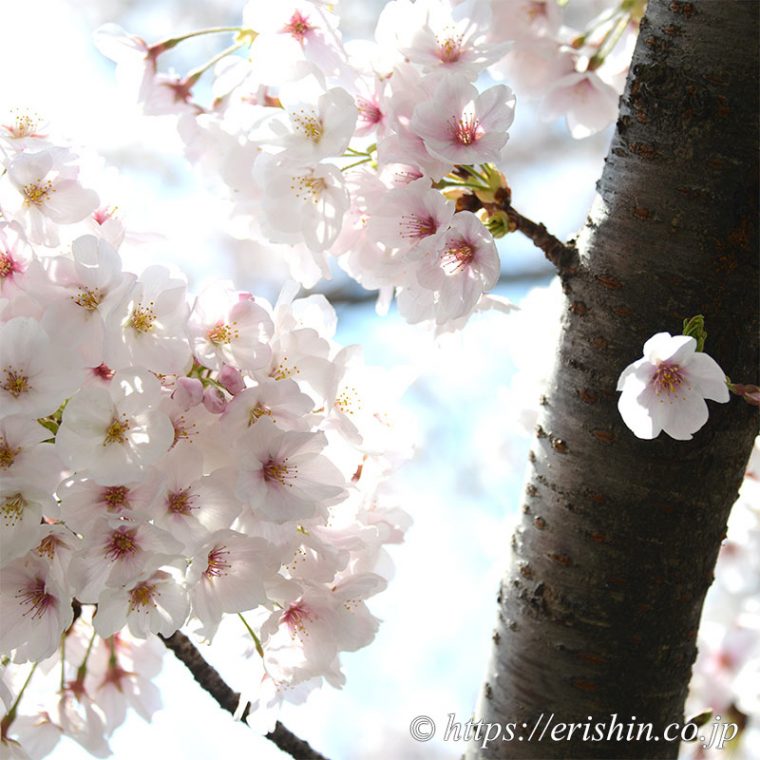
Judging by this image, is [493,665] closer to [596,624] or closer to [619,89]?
[596,624]

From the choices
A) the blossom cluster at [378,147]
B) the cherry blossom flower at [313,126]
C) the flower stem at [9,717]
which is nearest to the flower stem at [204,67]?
the blossom cluster at [378,147]

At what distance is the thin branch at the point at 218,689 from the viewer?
1.00m

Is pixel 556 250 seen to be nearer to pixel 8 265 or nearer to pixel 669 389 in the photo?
pixel 669 389

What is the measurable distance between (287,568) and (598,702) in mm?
324

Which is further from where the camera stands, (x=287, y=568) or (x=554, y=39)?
(x=554, y=39)

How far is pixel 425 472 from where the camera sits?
170 inches

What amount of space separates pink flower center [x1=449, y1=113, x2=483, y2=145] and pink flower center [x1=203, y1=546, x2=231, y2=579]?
14.7 inches

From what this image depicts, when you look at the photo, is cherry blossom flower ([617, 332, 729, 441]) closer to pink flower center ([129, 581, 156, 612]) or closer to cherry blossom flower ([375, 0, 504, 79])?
cherry blossom flower ([375, 0, 504, 79])

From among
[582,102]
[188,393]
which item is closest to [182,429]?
[188,393]

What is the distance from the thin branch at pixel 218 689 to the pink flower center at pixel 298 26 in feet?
1.85

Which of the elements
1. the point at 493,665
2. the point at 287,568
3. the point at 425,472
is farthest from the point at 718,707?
the point at 425,472

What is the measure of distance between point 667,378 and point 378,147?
1.00ft

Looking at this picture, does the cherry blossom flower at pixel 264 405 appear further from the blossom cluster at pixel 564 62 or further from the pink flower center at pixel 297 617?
A: the blossom cluster at pixel 564 62

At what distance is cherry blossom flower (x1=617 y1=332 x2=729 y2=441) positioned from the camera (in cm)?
77
